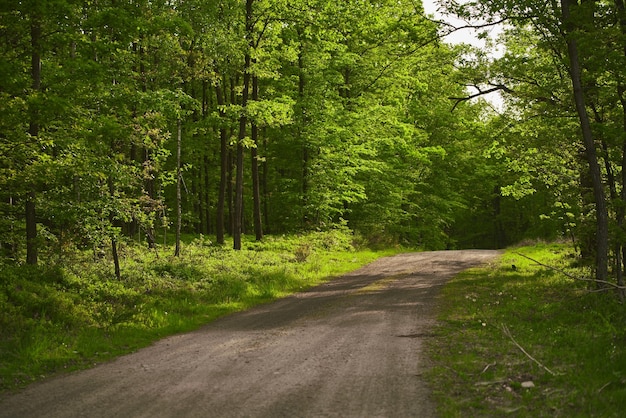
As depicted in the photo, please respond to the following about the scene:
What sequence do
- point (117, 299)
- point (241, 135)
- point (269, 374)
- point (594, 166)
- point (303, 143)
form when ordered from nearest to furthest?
point (269, 374)
point (594, 166)
point (117, 299)
point (241, 135)
point (303, 143)

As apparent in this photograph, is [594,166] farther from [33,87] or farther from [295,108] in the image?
[295,108]

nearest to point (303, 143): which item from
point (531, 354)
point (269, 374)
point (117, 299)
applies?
point (117, 299)

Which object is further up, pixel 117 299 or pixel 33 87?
pixel 33 87

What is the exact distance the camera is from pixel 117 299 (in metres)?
11.8

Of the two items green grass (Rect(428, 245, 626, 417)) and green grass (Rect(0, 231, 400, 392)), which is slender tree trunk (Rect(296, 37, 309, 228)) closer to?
green grass (Rect(0, 231, 400, 392))

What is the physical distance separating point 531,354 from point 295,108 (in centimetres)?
2181

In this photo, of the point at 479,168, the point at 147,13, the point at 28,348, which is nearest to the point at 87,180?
the point at 28,348

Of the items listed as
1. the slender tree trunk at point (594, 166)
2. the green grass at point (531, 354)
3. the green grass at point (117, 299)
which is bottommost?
the green grass at point (531, 354)

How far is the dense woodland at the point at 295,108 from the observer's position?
11.1 meters

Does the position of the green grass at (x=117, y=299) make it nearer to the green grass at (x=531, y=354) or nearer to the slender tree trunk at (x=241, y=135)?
the slender tree trunk at (x=241, y=135)

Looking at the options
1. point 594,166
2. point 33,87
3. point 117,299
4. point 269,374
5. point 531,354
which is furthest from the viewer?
point 117,299

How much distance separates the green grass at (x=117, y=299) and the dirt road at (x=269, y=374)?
708 mm

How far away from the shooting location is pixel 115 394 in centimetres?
659

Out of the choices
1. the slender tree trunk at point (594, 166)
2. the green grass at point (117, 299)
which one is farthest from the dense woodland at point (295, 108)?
the green grass at point (117, 299)
